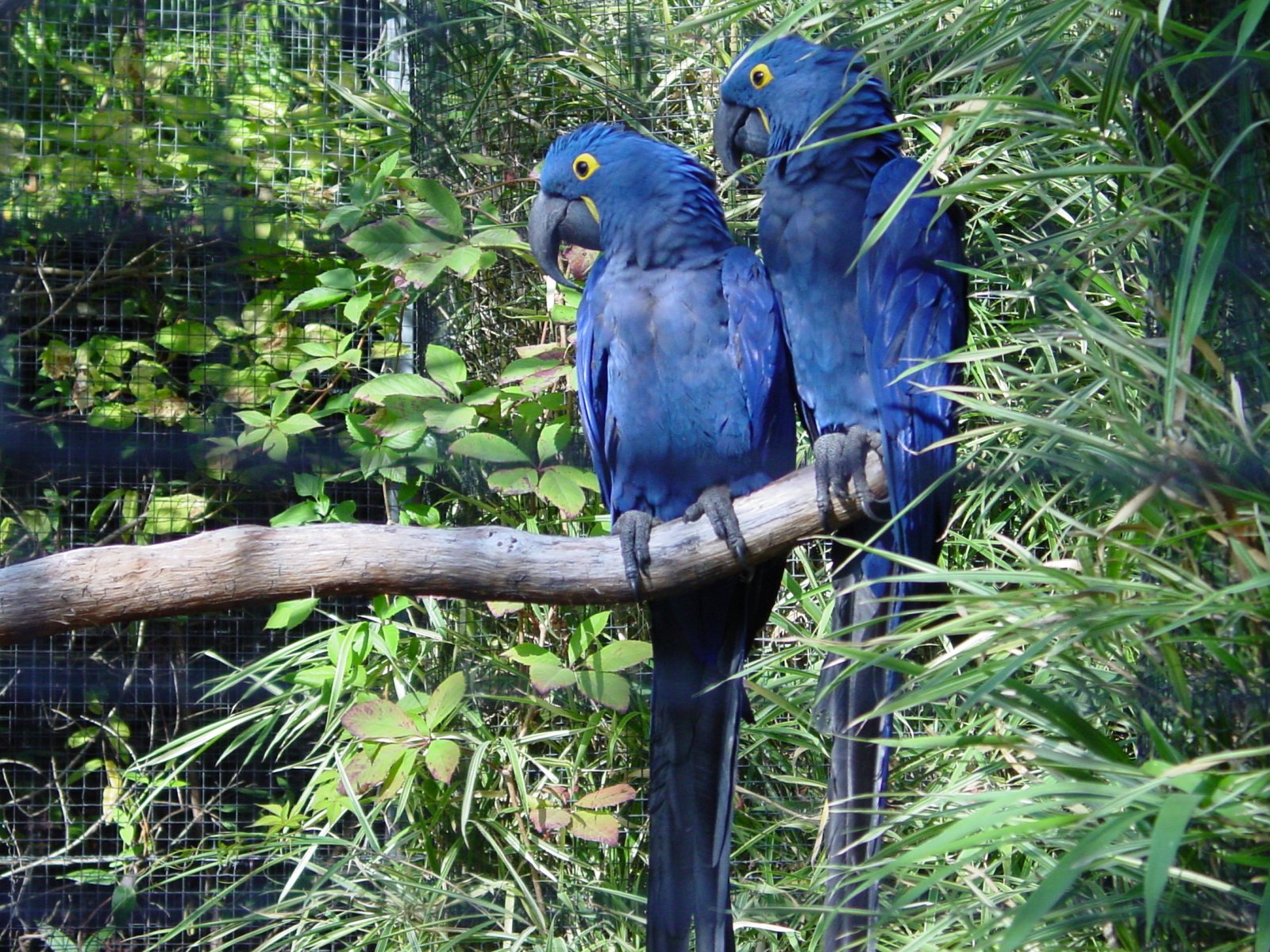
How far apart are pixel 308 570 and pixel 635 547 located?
28 centimetres

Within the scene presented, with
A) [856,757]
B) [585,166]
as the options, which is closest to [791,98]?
[585,166]

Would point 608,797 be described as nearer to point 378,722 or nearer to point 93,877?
point 378,722

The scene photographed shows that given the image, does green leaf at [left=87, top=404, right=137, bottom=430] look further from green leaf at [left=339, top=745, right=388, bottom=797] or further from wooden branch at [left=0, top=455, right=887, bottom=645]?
wooden branch at [left=0, top=455, right=887, bottom=645]

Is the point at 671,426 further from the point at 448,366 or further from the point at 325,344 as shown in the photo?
the point at 325,344

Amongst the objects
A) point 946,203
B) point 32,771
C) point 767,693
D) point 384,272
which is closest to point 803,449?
point 767,693

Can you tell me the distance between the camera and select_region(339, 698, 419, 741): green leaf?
132 centimetres

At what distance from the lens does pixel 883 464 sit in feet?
3.26

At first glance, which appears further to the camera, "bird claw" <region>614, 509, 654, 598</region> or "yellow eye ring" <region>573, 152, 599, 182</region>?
"yellow eye ring" <region>573, 152, 599, 182</region>

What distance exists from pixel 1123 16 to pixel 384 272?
43.7 inches

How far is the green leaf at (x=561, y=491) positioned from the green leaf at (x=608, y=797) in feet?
1.14

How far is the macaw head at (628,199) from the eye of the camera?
3.64ft

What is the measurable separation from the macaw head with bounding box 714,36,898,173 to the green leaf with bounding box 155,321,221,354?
0.90 m

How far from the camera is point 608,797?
1351mm

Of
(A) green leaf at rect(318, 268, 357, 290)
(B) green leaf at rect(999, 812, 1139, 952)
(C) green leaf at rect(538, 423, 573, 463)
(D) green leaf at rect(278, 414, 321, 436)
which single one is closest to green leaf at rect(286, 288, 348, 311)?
(A) green leaf at rect(318, 268, 357, 290)
